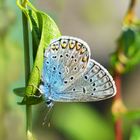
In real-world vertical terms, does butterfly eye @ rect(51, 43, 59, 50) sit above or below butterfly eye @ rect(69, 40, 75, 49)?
below

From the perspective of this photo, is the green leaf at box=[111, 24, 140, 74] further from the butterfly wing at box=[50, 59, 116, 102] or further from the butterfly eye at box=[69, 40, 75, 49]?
the butterfly eye at box=[69, 40, 75, 49]

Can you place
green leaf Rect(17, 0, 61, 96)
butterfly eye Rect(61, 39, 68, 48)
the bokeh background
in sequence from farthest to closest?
the bokeh background < butterfly eye Rect(61, 39, 68, 48) < green leaf Rect(17, 0, 61, 96)

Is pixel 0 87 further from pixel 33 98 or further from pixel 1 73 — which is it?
pixel 33 98

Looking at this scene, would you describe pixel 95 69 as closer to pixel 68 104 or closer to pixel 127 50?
pixel 127 50

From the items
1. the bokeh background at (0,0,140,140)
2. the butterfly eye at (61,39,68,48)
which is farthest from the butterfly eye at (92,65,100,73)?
the bokeh background at (0,0,140,140)

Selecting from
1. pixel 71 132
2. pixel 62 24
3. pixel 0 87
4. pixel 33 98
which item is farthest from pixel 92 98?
pixel 62 24

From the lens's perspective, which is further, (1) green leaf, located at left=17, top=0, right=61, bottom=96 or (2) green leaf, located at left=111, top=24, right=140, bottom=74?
(2) green leaf, located at left=111, top=24, right=140, bottom=74

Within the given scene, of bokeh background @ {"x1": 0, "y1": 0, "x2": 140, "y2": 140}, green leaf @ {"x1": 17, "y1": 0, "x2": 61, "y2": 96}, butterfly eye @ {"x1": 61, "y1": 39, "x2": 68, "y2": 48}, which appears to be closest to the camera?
green leaf @ {"x1": 17, "y1": 0, "x2": 61, "y2": 96}

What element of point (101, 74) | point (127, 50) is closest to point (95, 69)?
point (101, 74)

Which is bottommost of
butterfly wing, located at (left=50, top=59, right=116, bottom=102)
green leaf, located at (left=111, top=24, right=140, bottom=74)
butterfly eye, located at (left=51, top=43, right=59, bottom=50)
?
butterfly wing, located at (left=50, top=59, right=116, bottom=102)
